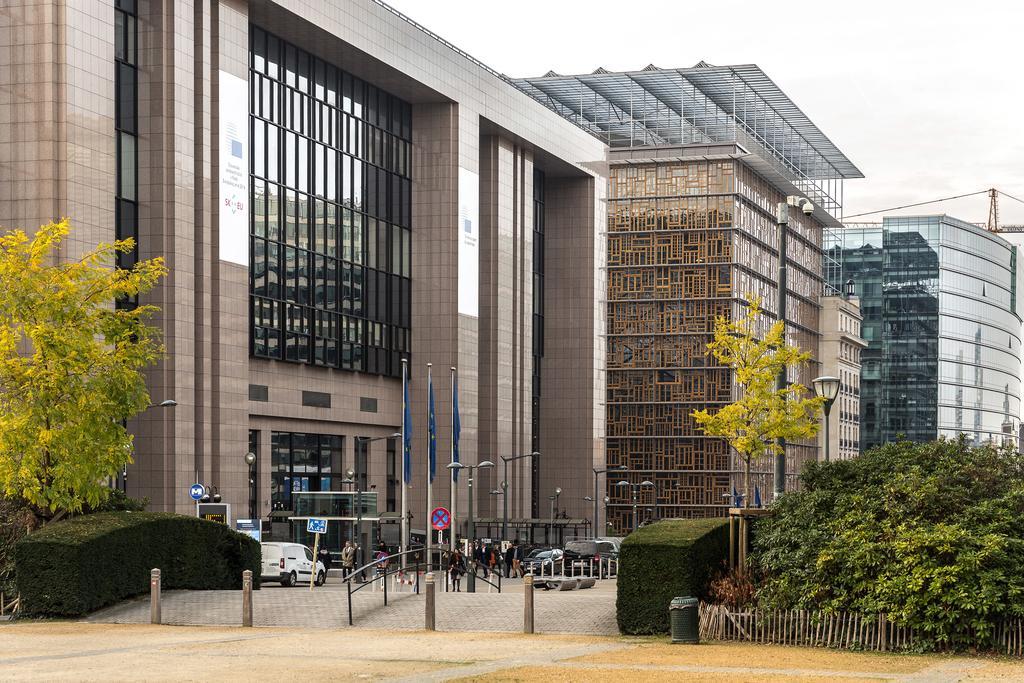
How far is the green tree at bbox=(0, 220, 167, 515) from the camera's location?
119ft

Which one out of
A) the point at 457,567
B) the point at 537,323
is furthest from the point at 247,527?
the point at 537,323

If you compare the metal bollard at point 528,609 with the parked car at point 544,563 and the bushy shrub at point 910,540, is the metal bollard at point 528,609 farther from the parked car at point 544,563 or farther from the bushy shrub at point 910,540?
the parked car at point 544,563

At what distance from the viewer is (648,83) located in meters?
123

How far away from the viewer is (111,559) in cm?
3472

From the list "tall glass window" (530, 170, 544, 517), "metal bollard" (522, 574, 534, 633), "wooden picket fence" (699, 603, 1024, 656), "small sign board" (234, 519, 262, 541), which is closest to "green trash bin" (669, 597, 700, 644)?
"wooden picket fence" (699, 603, 1024, 656)

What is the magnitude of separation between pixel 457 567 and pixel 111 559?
21.2m

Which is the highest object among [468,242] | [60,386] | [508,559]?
[468,242]

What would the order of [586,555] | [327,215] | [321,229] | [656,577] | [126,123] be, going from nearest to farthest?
[656,577] < [126,123] < [586,555] < [321,229] < [327,215]

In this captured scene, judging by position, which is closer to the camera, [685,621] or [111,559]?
[685,621]

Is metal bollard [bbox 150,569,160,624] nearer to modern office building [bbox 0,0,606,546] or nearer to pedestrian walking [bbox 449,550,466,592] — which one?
pedestrian walking [bbox 449,550,466,592]

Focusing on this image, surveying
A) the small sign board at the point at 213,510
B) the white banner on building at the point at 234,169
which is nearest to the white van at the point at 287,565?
the small sign board at the point at 213,510

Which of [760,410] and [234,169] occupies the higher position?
[234,169]

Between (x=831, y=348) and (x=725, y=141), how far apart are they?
37.3 m

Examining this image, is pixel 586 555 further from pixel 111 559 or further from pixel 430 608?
pixel 430 608
